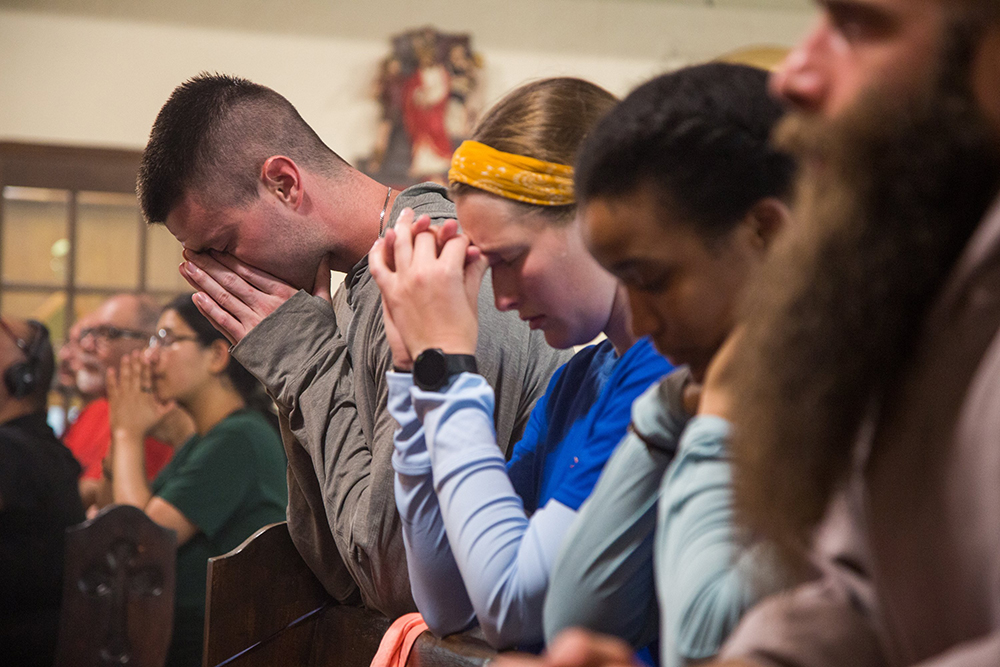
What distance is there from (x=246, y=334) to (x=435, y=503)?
532mm

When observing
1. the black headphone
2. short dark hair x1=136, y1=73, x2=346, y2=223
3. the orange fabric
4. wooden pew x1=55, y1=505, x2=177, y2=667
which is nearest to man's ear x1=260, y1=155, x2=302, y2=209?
short dark hair x1=136, y1=73, x2=346, y2=223

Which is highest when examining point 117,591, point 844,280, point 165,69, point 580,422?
point 844,280

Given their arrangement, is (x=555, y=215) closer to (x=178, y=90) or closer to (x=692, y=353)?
(x=692, y=353)

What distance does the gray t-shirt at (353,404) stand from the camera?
122 cm

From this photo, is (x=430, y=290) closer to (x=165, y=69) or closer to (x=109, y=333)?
(x=109, y=333)

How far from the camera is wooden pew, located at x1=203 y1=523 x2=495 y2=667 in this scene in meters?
1.37

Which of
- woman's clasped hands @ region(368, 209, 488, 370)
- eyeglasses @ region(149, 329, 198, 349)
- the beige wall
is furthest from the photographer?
the beige wall

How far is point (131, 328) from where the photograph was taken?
3.35 m

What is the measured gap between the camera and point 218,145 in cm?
158

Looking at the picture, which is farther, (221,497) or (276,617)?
(221,497)

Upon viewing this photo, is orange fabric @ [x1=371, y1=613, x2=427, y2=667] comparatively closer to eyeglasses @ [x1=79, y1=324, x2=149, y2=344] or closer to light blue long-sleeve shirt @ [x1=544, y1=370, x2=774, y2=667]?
light blue long-sleeve shirt @ [x1=544, y1=370, x2=774, y2=667]

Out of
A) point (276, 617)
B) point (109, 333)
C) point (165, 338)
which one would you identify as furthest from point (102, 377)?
point (276, 617)

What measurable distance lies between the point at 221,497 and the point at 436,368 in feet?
6.67

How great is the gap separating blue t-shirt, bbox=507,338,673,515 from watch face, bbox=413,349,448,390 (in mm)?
158
